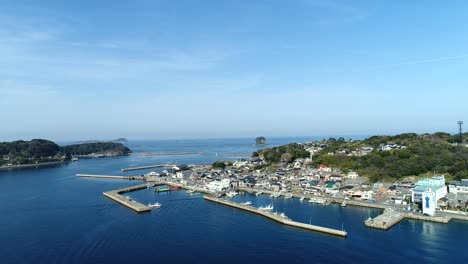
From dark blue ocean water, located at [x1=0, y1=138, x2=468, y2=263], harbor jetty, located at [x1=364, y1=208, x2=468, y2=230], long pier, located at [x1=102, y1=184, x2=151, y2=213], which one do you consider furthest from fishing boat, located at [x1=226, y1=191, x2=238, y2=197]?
harbor jetty, located at [x1=364, y1=208, x2=468, y2=230]

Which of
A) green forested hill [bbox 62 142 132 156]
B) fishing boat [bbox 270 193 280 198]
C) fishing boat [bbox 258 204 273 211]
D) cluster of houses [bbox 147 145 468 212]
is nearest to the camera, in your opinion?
cluster of houses [bbox 147 145 468 212]

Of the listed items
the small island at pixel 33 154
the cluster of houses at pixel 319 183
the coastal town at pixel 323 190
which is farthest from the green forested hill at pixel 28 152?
the cluster of houses at pixel 319 183

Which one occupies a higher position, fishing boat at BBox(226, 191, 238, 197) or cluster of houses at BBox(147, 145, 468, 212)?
cluster of houses at BBox(147, 145, 468, 212)

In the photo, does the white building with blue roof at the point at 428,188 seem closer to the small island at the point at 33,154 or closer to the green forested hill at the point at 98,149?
the small island at the point at 33,154

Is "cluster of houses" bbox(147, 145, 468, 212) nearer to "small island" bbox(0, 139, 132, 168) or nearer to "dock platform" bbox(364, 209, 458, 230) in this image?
"dock platform" bbox(364, 209, 458, 230)

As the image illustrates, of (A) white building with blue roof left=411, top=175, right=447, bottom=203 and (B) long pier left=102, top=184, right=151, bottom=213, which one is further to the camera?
(B) long pier left=102, top=184, right=151, bottom=213

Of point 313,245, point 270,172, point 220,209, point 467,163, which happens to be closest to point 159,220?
point 220,209

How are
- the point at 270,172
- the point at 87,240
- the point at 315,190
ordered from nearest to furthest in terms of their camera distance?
1. the point at 87,240
2. the point at 315,190
3. the point at 270,172

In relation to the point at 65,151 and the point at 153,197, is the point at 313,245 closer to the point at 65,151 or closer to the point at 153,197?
the point at 153,197
